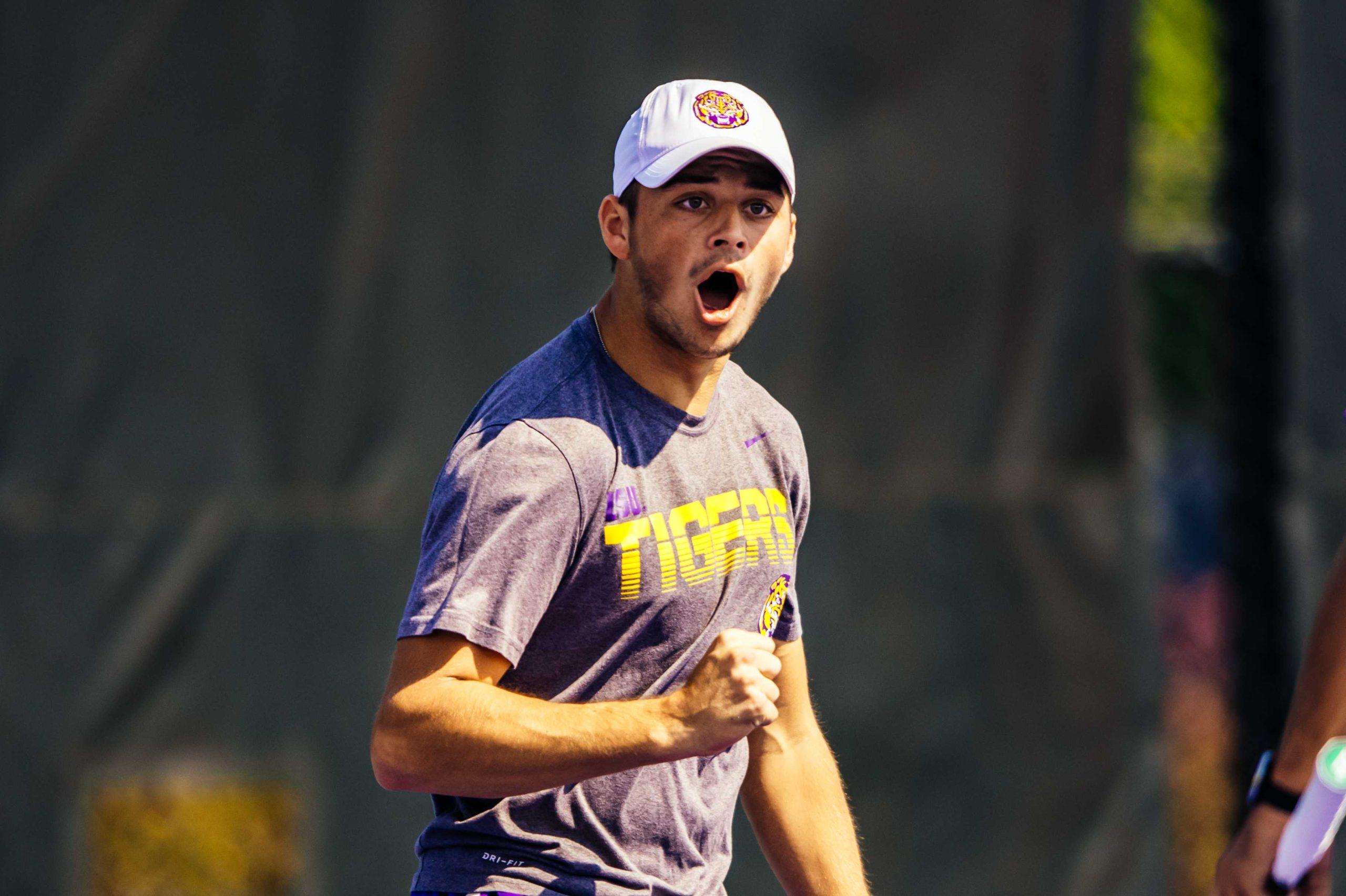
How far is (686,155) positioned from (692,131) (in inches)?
1.7

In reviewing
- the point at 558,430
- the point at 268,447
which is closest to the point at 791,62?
the point at 268,447

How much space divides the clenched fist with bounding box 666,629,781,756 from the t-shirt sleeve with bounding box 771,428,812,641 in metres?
0.58

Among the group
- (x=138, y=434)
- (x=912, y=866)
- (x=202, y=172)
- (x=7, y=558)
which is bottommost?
(x=912, y=866)

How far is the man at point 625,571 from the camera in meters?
2.45

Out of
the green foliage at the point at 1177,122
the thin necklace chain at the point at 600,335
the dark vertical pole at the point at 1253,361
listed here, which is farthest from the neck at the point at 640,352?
the green foliage at the point at 1177,122

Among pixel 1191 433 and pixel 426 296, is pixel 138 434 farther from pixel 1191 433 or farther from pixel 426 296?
pixel 1191 433

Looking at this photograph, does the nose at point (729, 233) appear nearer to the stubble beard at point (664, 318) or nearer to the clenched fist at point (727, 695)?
the stubble beard at point (664, 318)

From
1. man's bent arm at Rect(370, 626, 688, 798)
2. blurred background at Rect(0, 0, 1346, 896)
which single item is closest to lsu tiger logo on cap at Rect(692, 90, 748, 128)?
man's bent arm at Rect(370, 626, 688, 798)

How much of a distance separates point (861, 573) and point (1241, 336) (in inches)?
55.0

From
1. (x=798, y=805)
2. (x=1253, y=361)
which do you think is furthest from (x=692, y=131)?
(x=1253, y=361)

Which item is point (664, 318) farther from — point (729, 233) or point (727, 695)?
point (727, 695)

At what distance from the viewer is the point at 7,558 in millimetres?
4879

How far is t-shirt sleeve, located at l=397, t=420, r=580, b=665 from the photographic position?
2.48 metres

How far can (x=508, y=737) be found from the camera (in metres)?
2.43
